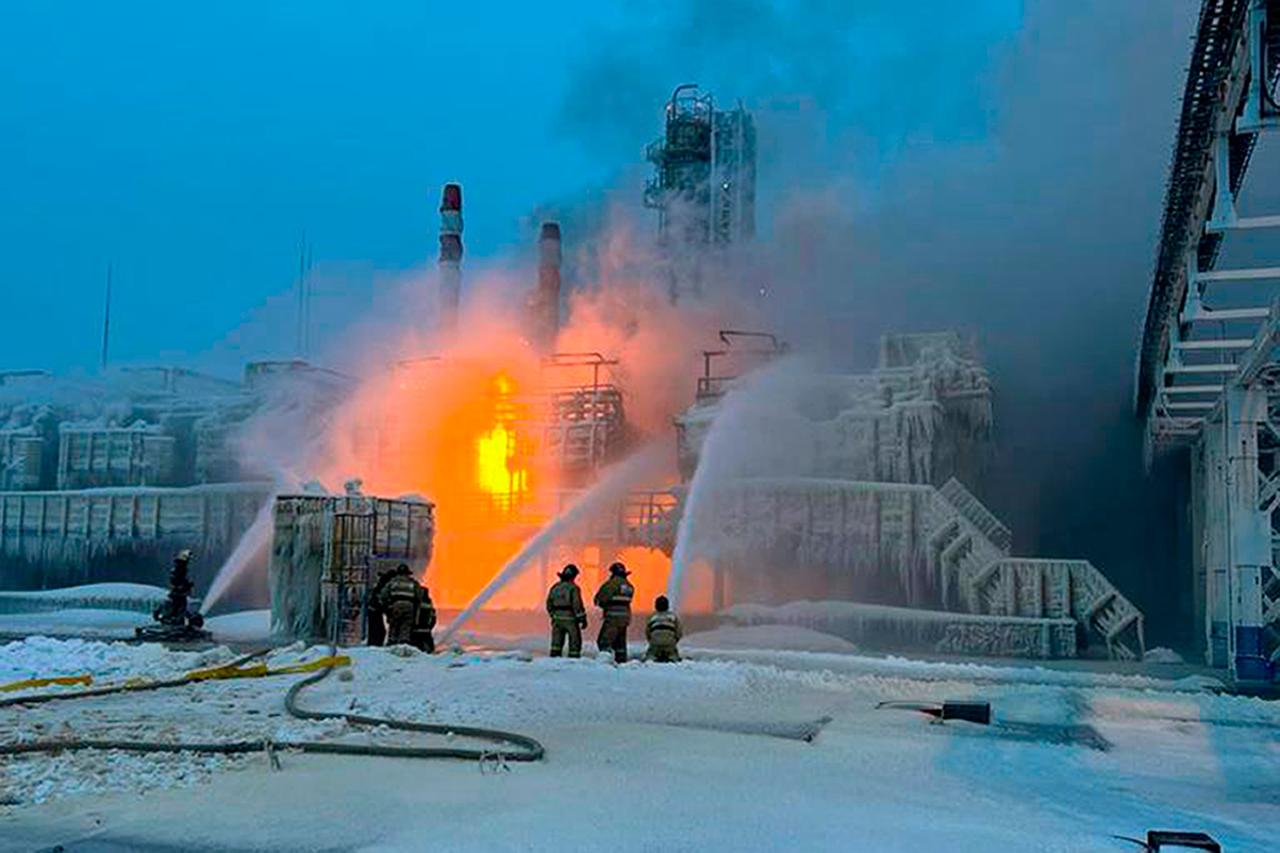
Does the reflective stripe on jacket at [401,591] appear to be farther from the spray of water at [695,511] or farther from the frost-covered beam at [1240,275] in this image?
the frost-covered beam at [1240,275]

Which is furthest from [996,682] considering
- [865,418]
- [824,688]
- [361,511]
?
[865,418]

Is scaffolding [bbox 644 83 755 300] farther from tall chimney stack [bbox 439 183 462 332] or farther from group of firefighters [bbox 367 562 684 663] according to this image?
group of firefighters [bbox 367 562 684 663]

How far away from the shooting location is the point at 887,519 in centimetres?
2805

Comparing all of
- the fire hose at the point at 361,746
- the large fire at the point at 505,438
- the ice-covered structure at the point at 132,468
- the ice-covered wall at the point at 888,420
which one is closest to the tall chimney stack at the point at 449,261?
the large fire at the point at 505,438

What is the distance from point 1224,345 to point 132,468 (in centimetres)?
3795

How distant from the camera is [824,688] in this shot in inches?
582

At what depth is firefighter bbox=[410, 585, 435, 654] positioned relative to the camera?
60.6 feet

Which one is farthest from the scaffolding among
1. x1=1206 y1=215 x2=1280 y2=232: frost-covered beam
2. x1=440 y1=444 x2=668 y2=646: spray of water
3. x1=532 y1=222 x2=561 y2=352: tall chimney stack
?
x1=1206 y1=215 x2=1280 y2=232: frost-covered beam

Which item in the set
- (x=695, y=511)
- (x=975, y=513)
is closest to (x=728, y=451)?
(x=695, y=511)

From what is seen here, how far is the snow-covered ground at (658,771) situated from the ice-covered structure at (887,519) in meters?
10.4

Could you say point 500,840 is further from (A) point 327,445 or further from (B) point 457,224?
(B) point 457,224

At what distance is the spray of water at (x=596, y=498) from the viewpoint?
25.4 metres

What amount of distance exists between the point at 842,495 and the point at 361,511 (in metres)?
13.0

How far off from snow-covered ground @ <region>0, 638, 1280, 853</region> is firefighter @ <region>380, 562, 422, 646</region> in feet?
9.70
